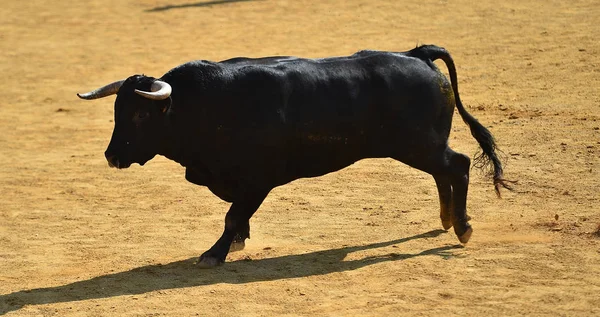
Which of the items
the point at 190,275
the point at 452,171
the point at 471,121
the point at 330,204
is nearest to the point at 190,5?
the point at 330,204

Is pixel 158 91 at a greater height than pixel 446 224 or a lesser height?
greater

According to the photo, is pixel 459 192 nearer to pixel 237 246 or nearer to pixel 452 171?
pixel 452 171

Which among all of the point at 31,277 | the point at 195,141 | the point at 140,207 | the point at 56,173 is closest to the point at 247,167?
the point at 195,141

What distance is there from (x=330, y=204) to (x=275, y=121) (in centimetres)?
235

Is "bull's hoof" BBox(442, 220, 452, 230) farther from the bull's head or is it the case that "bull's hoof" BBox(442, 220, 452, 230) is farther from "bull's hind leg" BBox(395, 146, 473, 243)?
the bull's head

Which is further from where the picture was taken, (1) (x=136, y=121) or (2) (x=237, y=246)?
(2) (x=237, y=246)

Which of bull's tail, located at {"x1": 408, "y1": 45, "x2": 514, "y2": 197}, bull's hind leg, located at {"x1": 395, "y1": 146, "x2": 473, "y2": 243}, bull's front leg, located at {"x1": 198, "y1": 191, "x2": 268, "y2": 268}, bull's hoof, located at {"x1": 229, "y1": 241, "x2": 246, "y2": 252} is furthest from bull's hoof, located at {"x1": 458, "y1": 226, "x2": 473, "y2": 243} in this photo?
bull's hoof, located at {"x1": 229, "y1": 241, "x2": 246, "y2": 252}

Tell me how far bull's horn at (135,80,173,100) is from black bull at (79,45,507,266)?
1 centimetres

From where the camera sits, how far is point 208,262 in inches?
383

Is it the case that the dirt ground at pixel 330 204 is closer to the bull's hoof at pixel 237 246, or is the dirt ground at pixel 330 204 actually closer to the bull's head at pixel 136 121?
the bull's hoof at pixel 237 246

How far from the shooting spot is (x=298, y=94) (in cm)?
984

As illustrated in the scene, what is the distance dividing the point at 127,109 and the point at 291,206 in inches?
108

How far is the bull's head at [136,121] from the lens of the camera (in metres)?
9.73

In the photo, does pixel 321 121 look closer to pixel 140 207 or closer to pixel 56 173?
pixel 140 207
